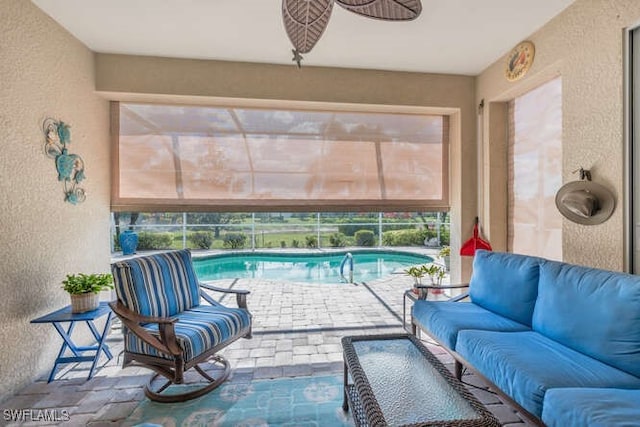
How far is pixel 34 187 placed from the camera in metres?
2.44

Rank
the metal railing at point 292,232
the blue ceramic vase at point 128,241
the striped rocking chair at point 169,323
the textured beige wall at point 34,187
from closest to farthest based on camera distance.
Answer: the striped rocking chair at point 169,323 → the textured beige wall at point 34,187 → the blue ceramic vase at point 128,241 → the metal railing at point 292,232

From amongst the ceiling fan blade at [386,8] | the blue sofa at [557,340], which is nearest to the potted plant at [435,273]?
the blue sofa at [557,340]

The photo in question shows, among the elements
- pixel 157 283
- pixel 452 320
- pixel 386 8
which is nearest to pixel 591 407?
pixel 452 320

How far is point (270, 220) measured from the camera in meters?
7.46

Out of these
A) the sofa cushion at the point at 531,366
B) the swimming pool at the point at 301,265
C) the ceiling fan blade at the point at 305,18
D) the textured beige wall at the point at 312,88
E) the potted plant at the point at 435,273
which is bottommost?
the swimming pool at the point at 301,265

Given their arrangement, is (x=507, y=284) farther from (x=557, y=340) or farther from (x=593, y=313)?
(x=593, y=313)

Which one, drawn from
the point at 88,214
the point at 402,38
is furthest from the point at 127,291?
the point at 402,38

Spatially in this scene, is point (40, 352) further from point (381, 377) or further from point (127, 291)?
point (381, 377)

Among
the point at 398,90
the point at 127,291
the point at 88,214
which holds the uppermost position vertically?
the point at 398,90

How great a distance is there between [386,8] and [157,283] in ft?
8.25

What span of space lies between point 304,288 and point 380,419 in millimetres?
4014

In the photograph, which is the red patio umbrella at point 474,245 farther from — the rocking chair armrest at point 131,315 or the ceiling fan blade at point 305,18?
the rocking chair armrest at point 131,315

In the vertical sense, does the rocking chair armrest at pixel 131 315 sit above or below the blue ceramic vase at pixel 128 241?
below

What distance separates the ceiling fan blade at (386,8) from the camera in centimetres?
158
